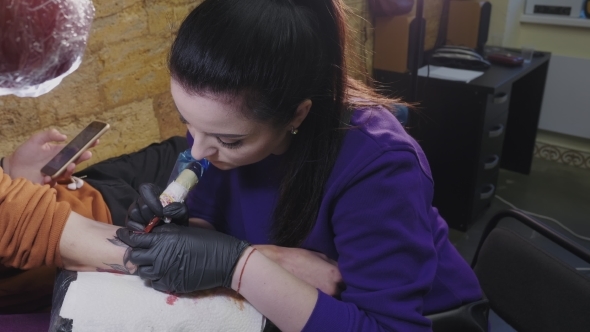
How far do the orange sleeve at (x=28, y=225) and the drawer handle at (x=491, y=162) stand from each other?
6.52ft

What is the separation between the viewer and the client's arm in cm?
89

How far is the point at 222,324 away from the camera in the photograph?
2.62 feet

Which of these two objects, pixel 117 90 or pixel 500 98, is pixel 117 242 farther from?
pixel 500 98

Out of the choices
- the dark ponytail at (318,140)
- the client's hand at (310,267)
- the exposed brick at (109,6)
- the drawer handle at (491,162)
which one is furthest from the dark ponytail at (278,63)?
the drawer handle at (491,162)

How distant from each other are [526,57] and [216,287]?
7.40 ft

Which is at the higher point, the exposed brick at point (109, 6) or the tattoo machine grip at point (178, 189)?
the exposed brick at point (109, 6)

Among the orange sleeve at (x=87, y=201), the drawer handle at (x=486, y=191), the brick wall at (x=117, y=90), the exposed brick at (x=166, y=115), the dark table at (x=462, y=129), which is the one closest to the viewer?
the orange sleeve at (x=87, y=201)

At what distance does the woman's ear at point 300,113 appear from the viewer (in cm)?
86

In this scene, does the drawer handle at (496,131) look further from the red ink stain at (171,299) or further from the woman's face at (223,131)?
the red ink stain at (171,299)

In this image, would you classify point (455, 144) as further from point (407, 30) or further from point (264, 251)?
point (264, 251)

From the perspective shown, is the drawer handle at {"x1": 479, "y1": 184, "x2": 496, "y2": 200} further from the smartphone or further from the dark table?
the smartphone

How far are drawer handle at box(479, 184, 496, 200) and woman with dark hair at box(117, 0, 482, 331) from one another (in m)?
1.64

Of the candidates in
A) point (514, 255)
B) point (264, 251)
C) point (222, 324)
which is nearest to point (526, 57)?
point (514, 255)

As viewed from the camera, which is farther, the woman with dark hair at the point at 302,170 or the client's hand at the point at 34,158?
the client's hand at the point at 34,158
